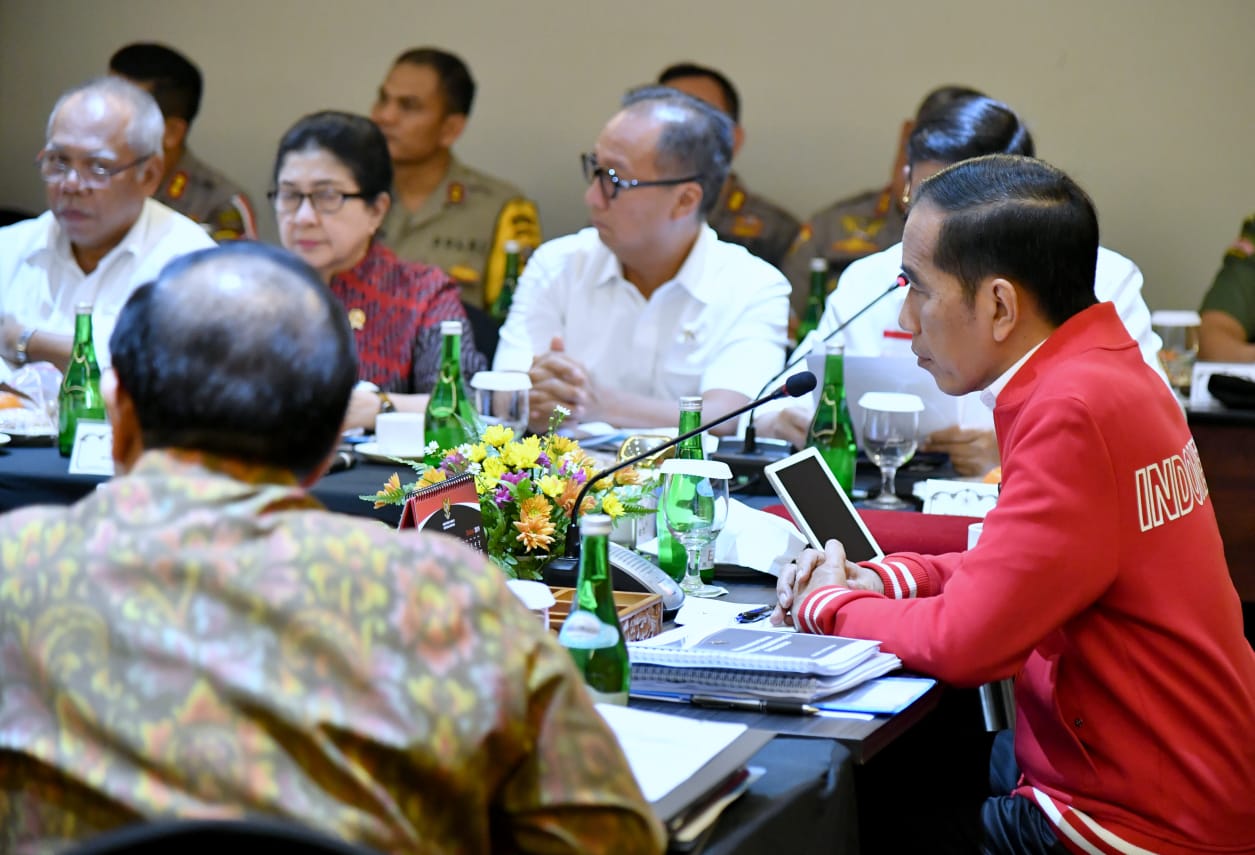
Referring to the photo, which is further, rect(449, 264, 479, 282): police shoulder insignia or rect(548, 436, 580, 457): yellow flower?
rect(449, 264, 479, 282): police shoulder insignia

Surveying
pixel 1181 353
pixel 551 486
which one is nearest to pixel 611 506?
pixel 551 486

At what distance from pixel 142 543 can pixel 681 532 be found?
1.08 m

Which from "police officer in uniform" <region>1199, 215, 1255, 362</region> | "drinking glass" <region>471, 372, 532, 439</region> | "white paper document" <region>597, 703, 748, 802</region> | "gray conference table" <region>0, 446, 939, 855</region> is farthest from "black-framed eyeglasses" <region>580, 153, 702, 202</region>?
"white paper document" <region>597, 703, 748, 802</region>

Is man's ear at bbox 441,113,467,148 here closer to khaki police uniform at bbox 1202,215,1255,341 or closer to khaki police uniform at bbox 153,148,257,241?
khaki police uniform at bbox 153,148,257,241

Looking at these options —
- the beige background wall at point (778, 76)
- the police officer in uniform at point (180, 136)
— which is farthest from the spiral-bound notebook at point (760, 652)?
the police officer in uniform at point (180, 136)

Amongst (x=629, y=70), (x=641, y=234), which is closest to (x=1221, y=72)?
(x=629, y=70)

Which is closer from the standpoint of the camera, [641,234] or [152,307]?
[152,307]

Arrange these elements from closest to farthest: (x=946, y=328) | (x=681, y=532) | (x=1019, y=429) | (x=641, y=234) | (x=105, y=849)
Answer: (x=105, y=849) → (x=1019, y=429) → (x=946, y=328) → (x=681, y=532) → (x=641, y=234)

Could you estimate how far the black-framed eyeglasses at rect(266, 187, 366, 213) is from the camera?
11.4ft

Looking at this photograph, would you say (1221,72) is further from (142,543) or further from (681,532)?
(142,543)

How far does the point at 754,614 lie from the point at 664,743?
22.7 inches

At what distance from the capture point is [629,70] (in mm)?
5684

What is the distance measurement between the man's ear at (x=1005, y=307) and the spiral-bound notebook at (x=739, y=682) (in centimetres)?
44

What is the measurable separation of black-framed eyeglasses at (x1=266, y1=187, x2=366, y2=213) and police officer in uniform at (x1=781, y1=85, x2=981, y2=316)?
200 cm
